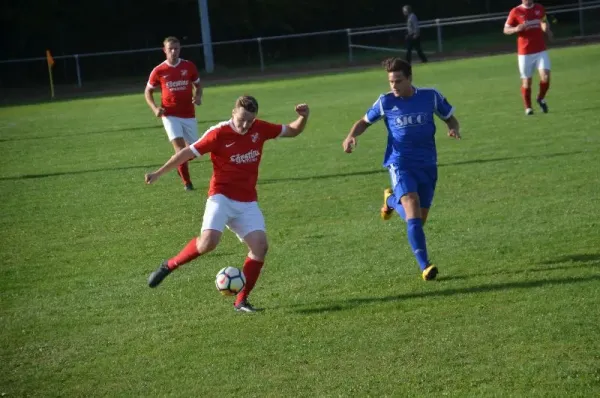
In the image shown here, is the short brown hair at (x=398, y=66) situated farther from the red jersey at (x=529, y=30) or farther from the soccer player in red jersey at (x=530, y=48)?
the red jersey at (x=529, y=30)

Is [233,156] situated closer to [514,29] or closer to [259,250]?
[259,250]

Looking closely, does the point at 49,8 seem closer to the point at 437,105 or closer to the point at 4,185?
the point at 4,185

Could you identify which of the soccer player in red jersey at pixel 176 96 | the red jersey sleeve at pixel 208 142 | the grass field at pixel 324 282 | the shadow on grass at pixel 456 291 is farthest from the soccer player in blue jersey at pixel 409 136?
the soccer player in red jersey at pixel 176 96

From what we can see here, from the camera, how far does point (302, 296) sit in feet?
27.6

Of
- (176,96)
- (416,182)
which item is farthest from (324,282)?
(176,96)

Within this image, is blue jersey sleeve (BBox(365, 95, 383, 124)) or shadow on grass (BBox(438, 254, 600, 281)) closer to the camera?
shadow on grass (BBox(438, 254, 600, 281))

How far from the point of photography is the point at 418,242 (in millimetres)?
8586

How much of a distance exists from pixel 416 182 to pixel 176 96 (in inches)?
257

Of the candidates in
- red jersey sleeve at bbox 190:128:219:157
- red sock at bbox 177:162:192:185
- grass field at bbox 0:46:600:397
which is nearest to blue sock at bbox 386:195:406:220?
grass field at bbox 0:46:600:397

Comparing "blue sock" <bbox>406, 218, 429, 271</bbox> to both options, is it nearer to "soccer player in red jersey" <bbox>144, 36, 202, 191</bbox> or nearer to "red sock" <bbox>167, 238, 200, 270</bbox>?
"red sock" <bbox>167, 238, 200, 270</bbox>

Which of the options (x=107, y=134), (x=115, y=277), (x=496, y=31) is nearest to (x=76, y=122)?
(x=107, y=134)

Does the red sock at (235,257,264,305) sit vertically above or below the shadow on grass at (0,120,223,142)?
above

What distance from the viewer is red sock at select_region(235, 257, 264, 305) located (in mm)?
8141

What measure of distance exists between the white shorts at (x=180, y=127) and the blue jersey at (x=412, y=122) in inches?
237
